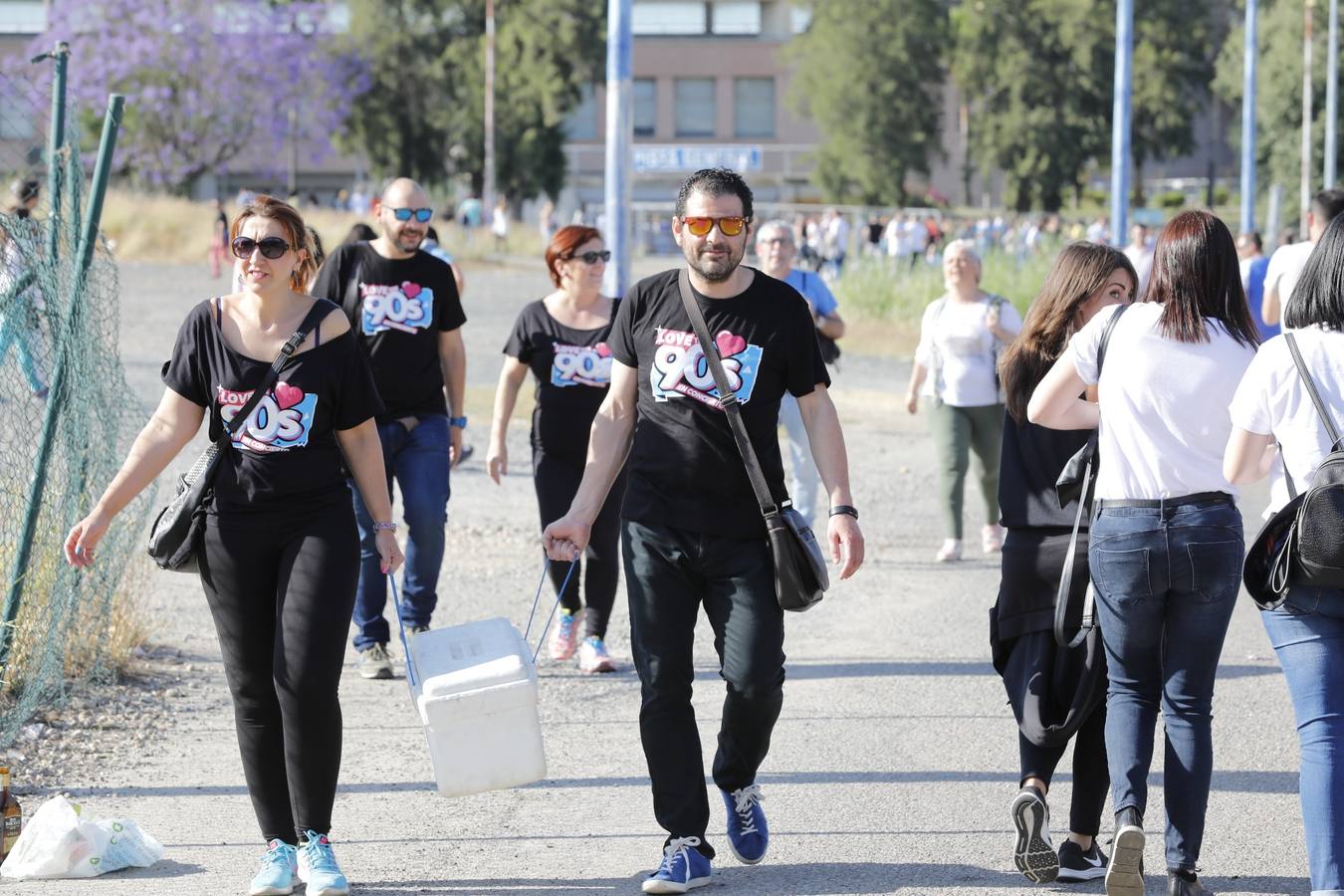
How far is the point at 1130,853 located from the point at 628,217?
28.1ft

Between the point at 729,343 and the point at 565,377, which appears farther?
the point at 565,377

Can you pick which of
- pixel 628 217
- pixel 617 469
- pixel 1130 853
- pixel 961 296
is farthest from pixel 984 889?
pixel 628 217

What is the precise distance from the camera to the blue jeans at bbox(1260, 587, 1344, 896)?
14.1 feet

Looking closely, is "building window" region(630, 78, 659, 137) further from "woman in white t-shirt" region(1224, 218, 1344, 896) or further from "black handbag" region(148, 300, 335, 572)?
"woman in white t-shirt" region(1224, 218, 1344, 896)

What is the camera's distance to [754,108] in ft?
278

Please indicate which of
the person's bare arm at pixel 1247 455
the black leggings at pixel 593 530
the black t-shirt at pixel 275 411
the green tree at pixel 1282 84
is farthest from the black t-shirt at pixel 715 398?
the green tree at pixel 1282 84

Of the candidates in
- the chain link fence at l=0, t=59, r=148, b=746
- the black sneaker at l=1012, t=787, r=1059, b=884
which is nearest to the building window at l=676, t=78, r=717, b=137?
the chain link fence at l=0, t=59, r=148, b=746

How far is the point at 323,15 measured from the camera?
2175 inches

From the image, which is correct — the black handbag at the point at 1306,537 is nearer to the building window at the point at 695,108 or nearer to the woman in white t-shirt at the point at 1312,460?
the woman in white t-shirt at the point at 1312,460

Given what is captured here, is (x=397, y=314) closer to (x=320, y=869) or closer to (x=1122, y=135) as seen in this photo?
(x=320, y=869)

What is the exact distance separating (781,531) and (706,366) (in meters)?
0.49

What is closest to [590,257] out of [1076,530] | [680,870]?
[1076,530]

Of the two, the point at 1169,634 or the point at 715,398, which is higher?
the point at 715,398

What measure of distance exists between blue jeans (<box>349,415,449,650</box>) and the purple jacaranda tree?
42.6 m
